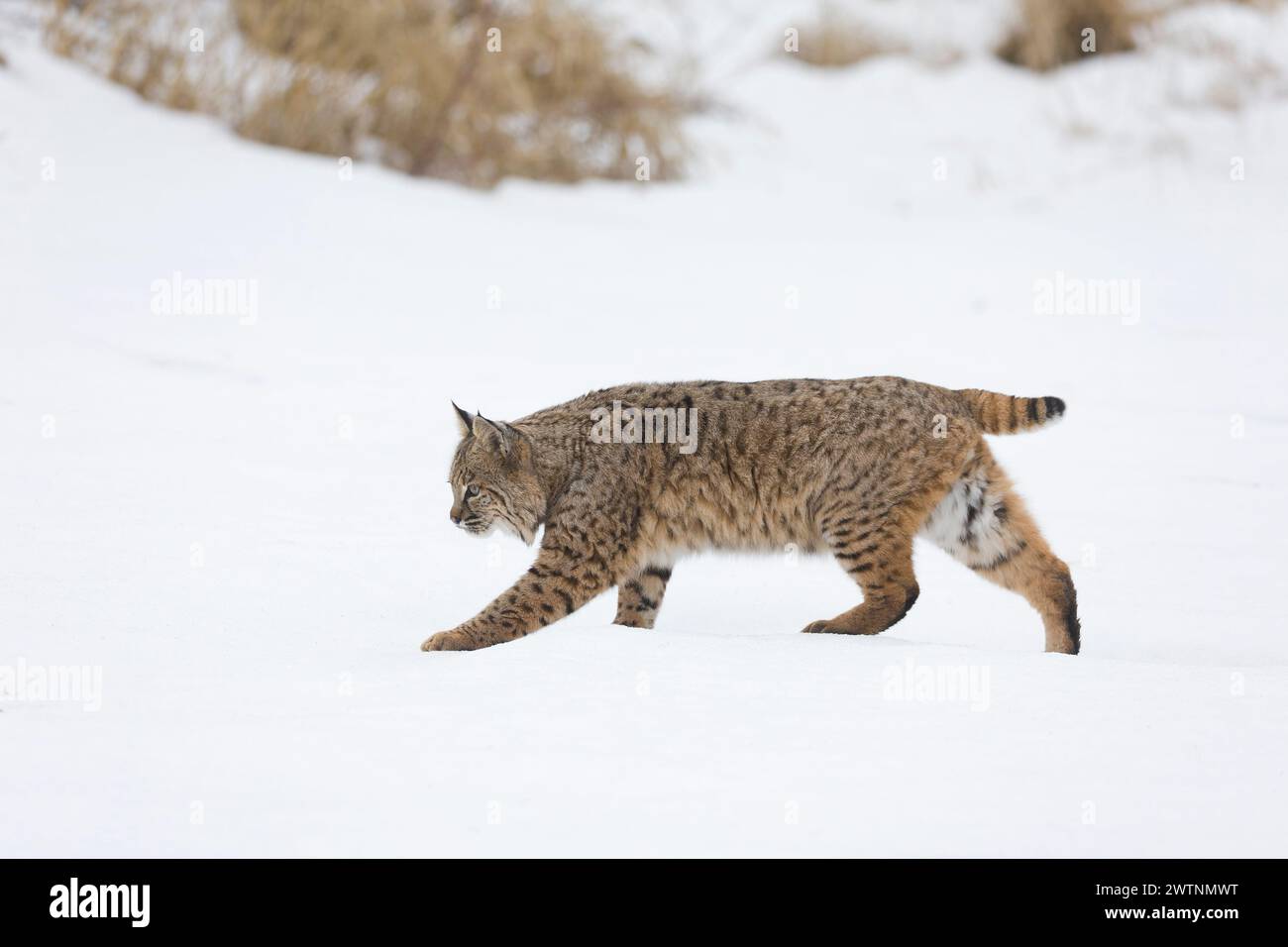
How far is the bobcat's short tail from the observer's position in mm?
5977

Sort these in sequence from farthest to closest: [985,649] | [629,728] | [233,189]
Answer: [233,189] → [985,649] → [629,728]

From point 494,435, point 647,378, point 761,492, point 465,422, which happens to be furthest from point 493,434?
point 647,378

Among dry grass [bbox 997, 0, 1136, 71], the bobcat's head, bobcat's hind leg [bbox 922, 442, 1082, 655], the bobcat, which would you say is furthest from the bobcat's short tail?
dry grass [bbox 997, 0, 1136, 71]

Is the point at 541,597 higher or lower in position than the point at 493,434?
lower

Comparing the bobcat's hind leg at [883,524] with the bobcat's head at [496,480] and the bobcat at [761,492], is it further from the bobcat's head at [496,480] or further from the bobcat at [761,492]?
the bobcat's head at [496,480]

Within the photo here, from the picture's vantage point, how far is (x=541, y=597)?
593 cm

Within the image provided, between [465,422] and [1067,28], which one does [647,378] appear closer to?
[465,422]

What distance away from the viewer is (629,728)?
465 cm

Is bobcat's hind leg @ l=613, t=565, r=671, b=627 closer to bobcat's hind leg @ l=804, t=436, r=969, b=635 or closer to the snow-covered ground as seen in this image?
the snow-covered ground

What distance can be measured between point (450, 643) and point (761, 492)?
4.24 ft

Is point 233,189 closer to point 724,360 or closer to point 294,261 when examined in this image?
Result: point 294,261

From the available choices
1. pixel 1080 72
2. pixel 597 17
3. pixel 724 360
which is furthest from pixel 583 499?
pixel 1080 72

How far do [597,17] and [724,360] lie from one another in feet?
15.6

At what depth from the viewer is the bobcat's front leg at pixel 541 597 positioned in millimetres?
5730
